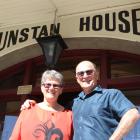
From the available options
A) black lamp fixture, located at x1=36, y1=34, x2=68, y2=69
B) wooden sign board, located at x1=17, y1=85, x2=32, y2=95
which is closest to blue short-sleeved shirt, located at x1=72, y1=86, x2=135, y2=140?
black lamp fixture, located at x1=36, y1=34, x2=68, y2=69

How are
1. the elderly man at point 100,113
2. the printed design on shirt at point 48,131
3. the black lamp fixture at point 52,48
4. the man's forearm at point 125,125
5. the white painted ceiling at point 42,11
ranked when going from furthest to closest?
1. the white painted ceiling at point 42,11
2. the black lamp fixture at point 52,48
3. the printed design on shirt at point 48,131
4. the elderly man at point 100,113
5. the man's forearm at point 125,125

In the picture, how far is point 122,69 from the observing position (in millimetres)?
4641

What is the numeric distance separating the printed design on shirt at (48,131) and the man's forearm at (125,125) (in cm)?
58

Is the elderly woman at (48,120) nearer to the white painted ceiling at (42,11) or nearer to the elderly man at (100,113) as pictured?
the elderly man at (100,113)

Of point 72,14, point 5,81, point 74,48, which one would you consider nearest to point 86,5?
point 72,14

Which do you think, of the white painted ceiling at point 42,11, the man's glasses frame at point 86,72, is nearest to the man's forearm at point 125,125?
the man's glasses frame at point 86,72

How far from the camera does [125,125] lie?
2410 millimetres

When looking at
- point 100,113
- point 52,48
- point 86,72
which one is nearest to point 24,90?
point 52,48

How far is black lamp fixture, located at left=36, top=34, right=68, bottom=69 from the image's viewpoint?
375cm

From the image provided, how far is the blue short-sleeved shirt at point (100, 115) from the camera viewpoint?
101 inches

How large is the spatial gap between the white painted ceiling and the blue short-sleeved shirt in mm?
1725

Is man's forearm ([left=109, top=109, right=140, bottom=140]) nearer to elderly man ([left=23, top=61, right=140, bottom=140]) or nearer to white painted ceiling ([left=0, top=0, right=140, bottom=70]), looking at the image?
elderly man ([left=23, top=61, right=140, bottom=140])

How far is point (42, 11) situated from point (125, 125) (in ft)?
8.77

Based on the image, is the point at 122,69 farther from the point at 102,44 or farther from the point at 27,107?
the point at 27,107
